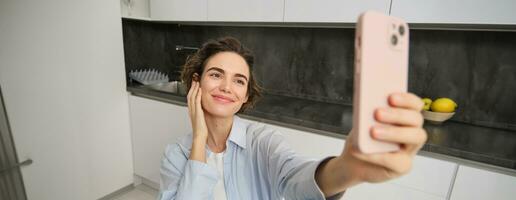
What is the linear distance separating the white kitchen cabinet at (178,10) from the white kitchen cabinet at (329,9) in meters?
0.61

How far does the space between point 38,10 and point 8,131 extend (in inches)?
25.4

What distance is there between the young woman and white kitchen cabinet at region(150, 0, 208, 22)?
86cm

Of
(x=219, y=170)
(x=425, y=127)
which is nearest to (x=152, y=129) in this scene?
(x=219, y=170)

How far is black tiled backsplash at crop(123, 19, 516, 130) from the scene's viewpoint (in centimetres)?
135

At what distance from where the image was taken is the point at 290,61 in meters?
1.90

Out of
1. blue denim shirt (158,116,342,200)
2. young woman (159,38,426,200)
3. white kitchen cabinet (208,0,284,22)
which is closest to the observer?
young woman (159,38,426,200)

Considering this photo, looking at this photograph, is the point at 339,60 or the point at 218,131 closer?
the point at 218,131

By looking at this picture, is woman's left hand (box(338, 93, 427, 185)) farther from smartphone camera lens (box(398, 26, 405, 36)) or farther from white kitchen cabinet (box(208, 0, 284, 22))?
white kitchen cabinet (box(208, 0, 284, 22))

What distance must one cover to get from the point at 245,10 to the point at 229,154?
3.28ft

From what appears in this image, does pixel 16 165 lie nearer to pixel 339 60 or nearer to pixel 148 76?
pixel 148 76

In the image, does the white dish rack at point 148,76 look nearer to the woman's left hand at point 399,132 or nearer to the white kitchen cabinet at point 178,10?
the white kitchen cabinet at point 178,10

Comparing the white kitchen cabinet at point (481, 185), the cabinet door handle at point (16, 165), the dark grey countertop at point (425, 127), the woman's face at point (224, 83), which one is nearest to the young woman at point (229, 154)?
the woman's face at point (224, 83)

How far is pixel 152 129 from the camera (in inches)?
73.9

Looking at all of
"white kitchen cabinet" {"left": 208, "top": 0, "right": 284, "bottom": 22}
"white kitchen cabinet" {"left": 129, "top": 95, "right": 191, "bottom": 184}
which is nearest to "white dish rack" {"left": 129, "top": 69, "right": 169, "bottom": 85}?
"white kitchen cabinet" {"left": 129, "top": 95, "right": 191, "bottom": 184}
